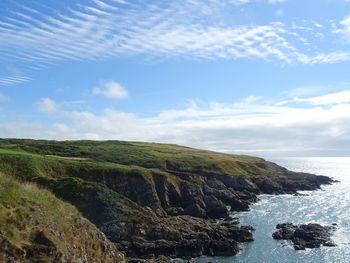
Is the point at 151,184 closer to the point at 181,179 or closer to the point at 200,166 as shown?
the point at 181,179

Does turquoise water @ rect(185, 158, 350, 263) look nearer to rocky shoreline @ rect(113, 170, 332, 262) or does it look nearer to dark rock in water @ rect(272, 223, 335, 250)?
dark rock in water @ rect(272, 223, 335, 250)

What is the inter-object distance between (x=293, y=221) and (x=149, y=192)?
1226 inches

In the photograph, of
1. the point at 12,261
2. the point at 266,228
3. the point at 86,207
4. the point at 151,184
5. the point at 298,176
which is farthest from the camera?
the point at 298,176

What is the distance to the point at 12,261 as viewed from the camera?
22.6 metres

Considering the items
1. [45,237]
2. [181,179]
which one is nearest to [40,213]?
[45,237]

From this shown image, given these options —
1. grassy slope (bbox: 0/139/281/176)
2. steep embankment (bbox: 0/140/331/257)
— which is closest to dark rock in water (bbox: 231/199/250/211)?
steep embankment (bbox: 0/140/331/257)

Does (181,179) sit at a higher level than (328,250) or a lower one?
higher

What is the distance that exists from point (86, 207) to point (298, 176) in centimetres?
12839

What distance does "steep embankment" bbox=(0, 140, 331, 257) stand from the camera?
67.9 metres

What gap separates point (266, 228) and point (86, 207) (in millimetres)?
35793

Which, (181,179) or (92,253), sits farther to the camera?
(181,179)

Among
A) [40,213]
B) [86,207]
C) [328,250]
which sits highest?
[40,213]

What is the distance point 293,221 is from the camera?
97000mm

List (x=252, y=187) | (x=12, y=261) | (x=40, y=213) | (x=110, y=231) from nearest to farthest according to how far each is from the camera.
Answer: (x=12, y=261)
(x=40, y=213)
(x=110, y=231)
(x=252, y=187)
